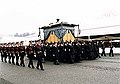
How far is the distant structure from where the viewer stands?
1948 centimetres

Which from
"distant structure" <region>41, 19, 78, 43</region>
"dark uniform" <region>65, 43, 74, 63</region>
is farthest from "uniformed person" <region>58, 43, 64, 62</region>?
"distant structure" <region>41, 19, 78, 43</region>

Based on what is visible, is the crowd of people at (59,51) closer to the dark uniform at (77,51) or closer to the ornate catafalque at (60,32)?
the dark uniform at (77,51)

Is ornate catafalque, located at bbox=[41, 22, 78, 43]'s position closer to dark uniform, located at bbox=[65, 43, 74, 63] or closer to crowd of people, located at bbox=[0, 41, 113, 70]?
crowd of people, located at bbox=[0, 41, 113, 70]

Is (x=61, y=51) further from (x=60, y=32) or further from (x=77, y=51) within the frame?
(x=60, y=32)

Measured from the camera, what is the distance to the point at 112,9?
57.5m

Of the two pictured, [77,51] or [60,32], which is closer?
[77,51]

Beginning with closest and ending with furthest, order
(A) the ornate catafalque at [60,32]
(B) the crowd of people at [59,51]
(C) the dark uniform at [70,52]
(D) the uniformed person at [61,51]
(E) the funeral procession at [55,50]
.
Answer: (E) the funeral procession at [55,50], (B) the crowd of people at [59,51], (C) the dark uniform at [70,52], (D) the uniformed person at [61,51], (A) the ornate catafalque at [60,32]

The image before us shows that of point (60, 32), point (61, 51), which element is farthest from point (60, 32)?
point (61, 51)

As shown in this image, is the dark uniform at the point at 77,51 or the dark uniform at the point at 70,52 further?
the dark uniform at the point at 77,51

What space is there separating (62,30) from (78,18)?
3479 cm

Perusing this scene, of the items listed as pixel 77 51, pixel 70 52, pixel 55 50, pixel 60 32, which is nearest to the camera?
pixel 55 50

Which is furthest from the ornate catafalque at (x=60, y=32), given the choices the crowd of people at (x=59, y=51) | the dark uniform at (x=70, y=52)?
the dark uniform at (x=70, y=52)

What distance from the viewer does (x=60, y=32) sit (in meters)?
19.5

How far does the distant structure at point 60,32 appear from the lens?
19.5m
